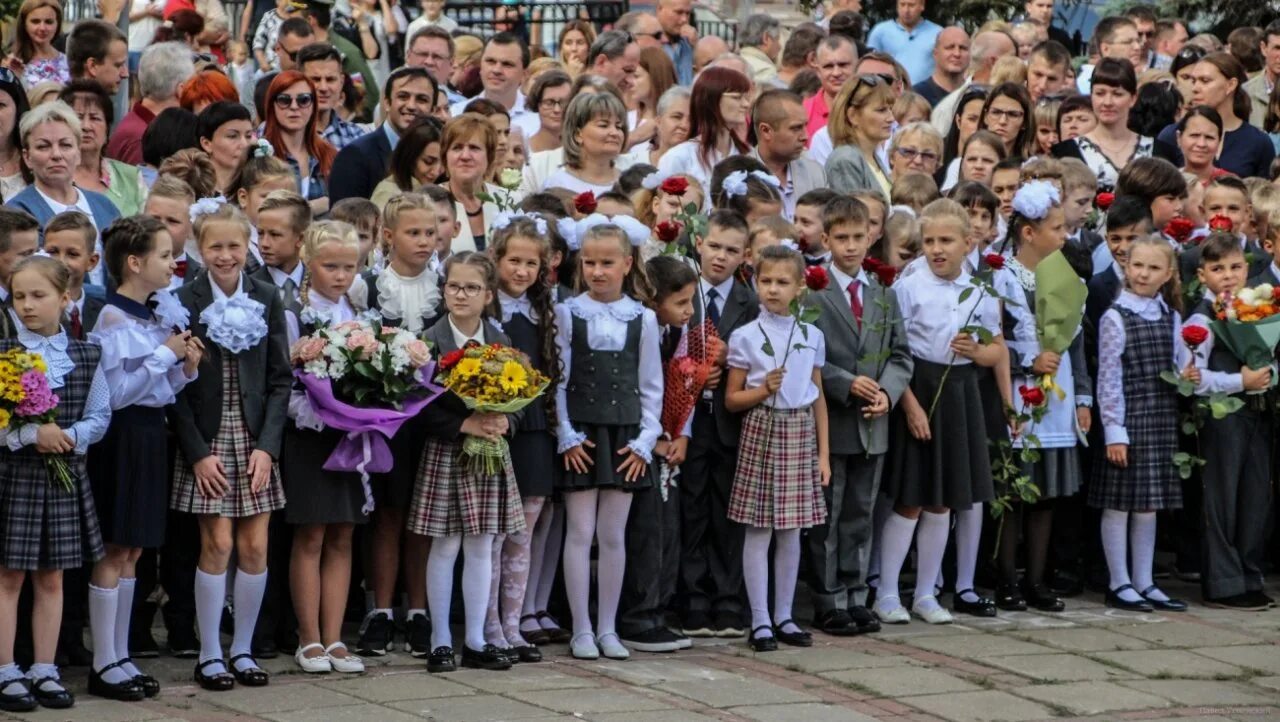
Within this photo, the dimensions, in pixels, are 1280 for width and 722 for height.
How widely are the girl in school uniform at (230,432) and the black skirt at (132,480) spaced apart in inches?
5.6

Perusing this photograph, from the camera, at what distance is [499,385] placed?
8.26m

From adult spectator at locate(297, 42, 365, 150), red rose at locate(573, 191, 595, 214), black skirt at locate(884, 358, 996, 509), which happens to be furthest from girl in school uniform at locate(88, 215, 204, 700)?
black skirt at locate(884, 358, 996, 509)

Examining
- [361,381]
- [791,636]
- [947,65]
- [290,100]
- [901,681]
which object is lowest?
[901,681]

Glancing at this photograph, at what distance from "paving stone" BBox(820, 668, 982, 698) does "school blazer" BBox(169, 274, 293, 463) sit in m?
2.45

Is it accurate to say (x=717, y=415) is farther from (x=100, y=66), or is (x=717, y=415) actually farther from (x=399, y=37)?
(x=399, y=37)

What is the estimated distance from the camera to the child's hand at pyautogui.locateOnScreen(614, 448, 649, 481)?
29.0ft

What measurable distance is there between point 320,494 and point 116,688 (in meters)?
1.09

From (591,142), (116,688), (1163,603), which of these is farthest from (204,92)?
(1163,603)

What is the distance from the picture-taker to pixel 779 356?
9.16m

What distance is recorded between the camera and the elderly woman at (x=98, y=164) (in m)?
9.65

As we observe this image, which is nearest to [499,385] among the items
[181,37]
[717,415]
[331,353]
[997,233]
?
[331,353]

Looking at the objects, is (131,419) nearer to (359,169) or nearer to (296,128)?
(359,169)

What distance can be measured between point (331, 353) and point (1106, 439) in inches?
160

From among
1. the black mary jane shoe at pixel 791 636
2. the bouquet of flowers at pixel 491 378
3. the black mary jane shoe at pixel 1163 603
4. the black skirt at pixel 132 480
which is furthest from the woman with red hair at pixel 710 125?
the black skirt at pixel 132 480
